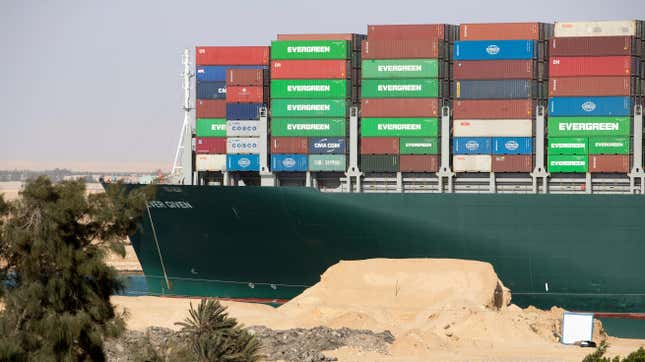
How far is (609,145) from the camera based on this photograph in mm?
43875

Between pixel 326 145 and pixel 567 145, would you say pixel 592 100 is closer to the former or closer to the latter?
pixel 567 145

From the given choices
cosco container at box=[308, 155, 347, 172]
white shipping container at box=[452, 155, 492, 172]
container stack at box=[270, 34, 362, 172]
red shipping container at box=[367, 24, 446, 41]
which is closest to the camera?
white shipping container at box=[452, 155, 492, 172]

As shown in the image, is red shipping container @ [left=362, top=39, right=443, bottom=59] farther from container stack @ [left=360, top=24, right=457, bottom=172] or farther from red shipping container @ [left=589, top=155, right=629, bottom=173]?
red shipping container @ [left=589, top=155, right=629, bottom=173]

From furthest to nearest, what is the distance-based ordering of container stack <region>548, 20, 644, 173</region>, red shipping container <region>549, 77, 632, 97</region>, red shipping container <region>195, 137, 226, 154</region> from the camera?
1. red shipping container <region>195, 137, 226, 154</region>
2. red shipping container <region>549, 77, 632, 97</region>
3. container stack <region>548, 20, 644, 173</region>

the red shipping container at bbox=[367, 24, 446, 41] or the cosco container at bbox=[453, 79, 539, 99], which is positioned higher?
the red shipping container at bbox=[367, 24, 446, 41]

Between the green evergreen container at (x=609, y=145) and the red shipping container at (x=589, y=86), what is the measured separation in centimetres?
189

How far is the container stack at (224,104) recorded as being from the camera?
46.5 m

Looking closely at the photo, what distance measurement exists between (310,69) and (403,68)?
4.11 m

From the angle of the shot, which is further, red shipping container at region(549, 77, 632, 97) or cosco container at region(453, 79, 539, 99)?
cosco container at region(453, 79, 539, 99)

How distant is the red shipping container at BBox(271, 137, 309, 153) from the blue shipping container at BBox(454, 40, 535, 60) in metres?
7.44

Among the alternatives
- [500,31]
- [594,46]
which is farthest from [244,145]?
[594,46]

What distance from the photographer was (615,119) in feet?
144

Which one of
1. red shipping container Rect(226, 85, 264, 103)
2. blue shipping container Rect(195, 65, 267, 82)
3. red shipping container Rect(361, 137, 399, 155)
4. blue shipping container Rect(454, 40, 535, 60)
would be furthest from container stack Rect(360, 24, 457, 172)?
blue shipping container Rect(195, 65, 267, 82)

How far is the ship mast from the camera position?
4800cm
